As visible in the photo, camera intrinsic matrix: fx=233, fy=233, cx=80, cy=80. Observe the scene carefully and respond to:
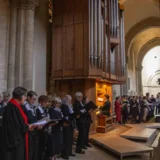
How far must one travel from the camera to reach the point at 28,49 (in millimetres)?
7301

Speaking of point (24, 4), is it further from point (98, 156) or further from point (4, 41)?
point (98, 156)

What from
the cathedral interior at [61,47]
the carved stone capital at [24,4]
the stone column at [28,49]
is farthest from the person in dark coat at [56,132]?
the carved stone capital at [24,4]

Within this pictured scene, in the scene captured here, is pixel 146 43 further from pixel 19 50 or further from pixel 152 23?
pixel 19 50

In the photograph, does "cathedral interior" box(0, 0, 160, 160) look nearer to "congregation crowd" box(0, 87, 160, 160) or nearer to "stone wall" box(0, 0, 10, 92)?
"stone wall" box(0, 0, 10, 92)

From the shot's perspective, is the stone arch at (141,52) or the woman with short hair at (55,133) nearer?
the woman with short hair at (55,133)

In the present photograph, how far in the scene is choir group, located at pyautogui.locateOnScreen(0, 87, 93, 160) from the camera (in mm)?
3072

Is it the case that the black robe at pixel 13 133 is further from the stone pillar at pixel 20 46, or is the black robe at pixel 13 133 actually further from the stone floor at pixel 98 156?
the stone pillar at pixel 20 46

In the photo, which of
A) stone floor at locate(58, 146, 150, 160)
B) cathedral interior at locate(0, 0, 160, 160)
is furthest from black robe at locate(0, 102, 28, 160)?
cathedral interior at locate(0, 0, 160, 160)

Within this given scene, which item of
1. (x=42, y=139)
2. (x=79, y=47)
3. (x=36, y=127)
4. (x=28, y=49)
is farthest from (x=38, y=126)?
(x=79, y=47)

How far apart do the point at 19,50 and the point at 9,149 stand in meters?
4.60

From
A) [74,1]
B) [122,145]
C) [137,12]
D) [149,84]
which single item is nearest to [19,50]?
[74,1]

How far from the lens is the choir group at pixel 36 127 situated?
10.1 ft

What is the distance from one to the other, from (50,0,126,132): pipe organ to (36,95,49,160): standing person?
11.8 feet

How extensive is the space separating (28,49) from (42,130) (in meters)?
3.73
